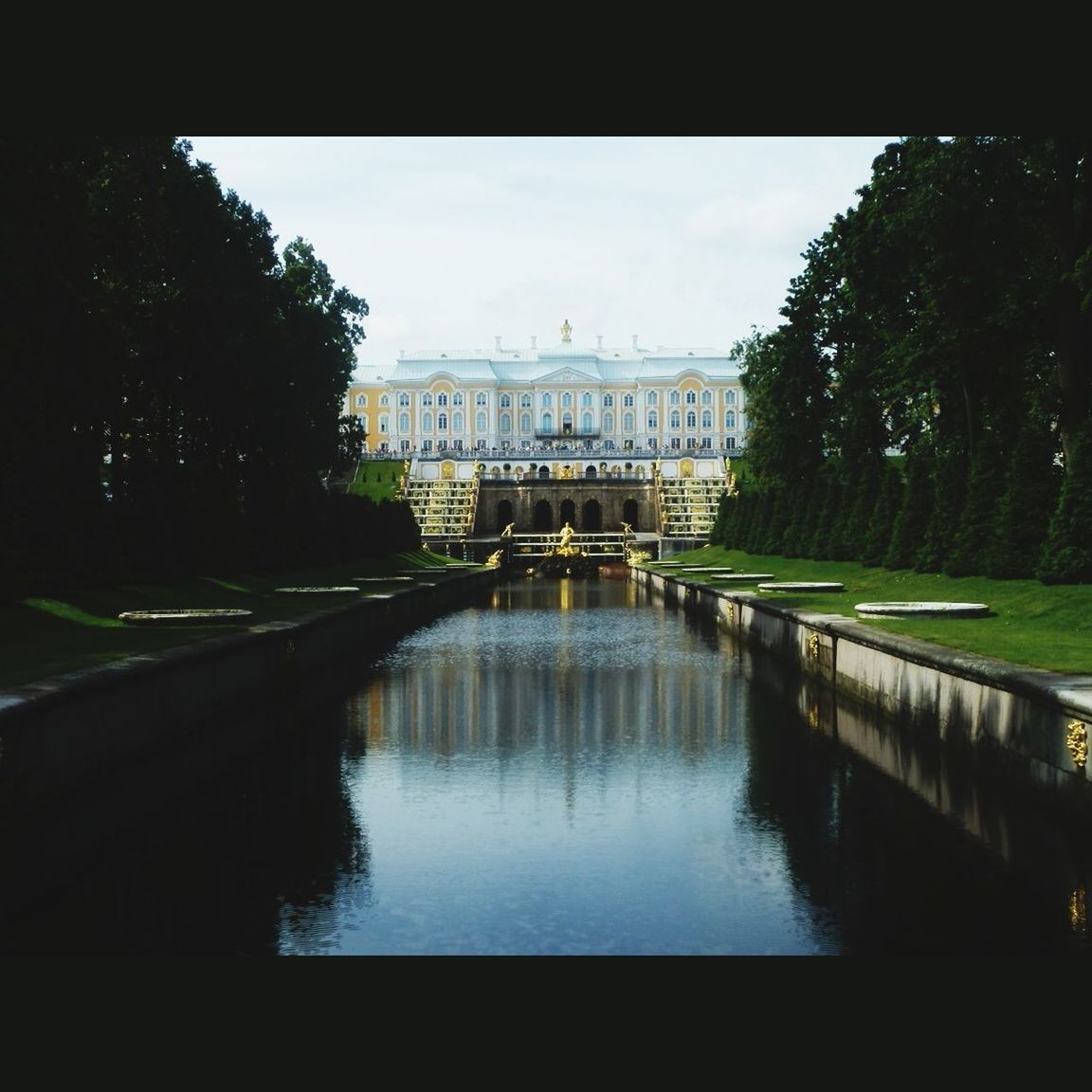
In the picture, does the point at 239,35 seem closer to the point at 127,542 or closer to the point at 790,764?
the point at 790,764

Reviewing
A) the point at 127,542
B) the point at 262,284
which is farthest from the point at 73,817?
the point at 262,284

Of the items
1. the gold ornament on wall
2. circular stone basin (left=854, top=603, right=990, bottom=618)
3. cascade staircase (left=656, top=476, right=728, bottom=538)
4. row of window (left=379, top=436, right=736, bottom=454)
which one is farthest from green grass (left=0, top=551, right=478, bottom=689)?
row of window (left=379, top=436, right=736, bottom=454)

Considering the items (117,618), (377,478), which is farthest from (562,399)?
(117,618)

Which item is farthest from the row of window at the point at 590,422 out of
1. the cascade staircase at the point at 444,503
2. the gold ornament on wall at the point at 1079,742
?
the gold ornament on wall at the point at 1079,742

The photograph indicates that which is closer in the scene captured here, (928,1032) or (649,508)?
(928,1032)

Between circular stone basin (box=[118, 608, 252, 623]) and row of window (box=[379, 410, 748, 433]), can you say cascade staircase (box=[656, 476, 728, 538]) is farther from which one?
circular stone basin (box=[118, 608, 252, 623])

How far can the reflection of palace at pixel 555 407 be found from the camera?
134 meters

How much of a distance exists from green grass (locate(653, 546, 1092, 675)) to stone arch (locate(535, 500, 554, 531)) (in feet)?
193

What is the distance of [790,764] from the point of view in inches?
409

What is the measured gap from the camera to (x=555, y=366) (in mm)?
139375

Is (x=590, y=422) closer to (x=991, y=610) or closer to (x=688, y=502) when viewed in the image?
(x=688, y=502)

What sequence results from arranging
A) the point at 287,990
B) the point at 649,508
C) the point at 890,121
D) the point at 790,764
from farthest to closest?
the point at 649,508 → the point at 790,764 → the point at 890,121 → the point at 287,990

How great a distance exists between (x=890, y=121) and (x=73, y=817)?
6.17 m

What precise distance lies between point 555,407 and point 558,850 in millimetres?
128587
